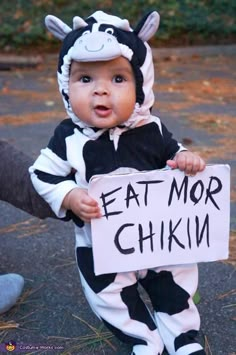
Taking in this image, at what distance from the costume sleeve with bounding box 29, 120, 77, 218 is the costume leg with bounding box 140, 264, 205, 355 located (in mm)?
392

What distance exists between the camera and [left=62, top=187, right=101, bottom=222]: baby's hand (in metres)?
2.20

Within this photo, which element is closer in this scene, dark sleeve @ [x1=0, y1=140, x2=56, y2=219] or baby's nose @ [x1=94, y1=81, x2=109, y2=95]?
baby's nose @ [x1=94, y1=81, x2=109, y2=95]

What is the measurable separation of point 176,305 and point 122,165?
496 millimetres

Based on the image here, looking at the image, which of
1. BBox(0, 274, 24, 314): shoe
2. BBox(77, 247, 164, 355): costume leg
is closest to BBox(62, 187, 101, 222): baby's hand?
BBox(77, 247, 164, 355): costume leg

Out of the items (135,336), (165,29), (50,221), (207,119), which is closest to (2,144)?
(50,221)

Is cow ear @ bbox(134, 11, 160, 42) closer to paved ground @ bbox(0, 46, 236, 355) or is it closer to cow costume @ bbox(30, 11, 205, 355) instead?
cow costume @ bbox(30, 11, 205, 355)

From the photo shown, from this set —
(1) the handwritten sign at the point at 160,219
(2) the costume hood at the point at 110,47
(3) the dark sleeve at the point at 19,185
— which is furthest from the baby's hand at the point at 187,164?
(3) the dark sleeve at the point at 19,185

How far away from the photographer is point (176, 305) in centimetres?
238

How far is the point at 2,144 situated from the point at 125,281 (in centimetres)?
90

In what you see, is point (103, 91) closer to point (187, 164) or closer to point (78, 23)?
point (78, 23)

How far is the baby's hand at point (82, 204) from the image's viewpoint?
2197 millimetres

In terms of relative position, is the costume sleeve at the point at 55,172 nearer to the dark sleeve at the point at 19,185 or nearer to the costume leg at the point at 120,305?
the costume leg at the point at 120,305

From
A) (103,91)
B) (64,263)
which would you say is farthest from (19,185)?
(103,91)

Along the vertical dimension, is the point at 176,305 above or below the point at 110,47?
below
